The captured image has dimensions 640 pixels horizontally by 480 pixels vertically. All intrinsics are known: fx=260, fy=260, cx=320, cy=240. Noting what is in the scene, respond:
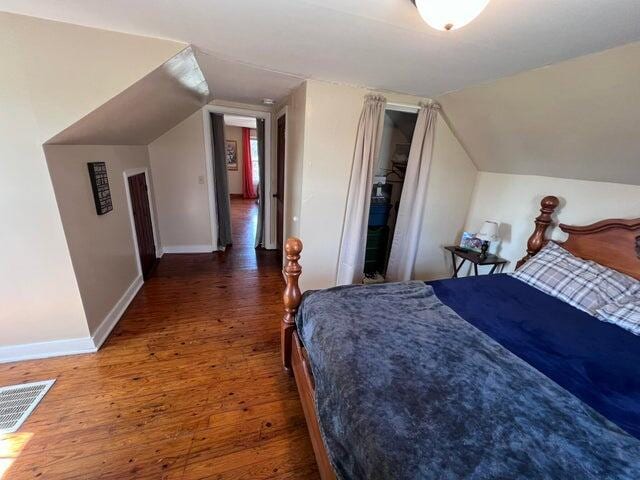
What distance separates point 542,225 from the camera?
2.26m

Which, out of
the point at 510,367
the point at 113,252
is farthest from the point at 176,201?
the point at 510,367

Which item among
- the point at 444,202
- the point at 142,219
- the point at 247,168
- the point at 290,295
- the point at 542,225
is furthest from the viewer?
the point at 247,168

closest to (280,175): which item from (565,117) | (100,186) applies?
(100,186)

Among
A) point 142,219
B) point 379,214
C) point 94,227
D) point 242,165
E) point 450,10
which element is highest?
point 450,10

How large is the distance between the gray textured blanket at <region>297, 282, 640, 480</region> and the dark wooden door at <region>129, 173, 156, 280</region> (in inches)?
105

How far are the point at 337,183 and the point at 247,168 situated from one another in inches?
259

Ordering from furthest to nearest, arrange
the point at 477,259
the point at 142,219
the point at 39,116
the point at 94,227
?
1. the point at 142,219
2. the point at 477,259
3. the point at 94,227
4. the point at 39,116

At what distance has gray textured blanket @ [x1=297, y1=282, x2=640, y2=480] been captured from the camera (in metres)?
0.80

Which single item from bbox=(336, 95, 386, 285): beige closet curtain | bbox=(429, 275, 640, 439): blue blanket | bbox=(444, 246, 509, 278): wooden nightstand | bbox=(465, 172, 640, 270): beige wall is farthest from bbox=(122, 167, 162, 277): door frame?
bbox=(465, 172, 640, 270): beige wall

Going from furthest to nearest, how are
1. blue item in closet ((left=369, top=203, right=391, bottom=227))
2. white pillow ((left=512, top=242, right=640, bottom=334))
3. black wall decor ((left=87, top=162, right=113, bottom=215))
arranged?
blue item in closet ((left=369, top=203, right=391, bottom=227)), black wall decor ((left=87, top=162, right=113, bottom=215)), white pillow ((left=512, top=242, right=640, bottom=334))

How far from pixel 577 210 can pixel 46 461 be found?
152 inches

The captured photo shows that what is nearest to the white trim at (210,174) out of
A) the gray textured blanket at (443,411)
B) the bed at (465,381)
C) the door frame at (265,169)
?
the door frame at (265,169)

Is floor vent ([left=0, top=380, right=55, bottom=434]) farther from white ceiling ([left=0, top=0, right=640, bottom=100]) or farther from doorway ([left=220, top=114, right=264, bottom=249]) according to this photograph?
doorway ([left=220, top=114, right=264, bottom=249])

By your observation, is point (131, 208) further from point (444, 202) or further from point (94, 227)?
point (444, 202)
